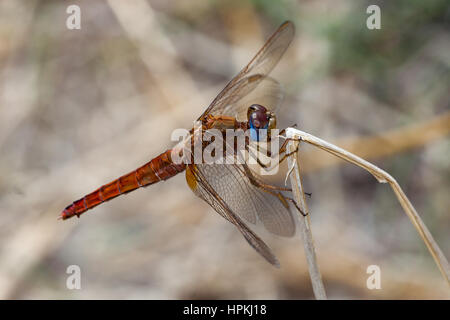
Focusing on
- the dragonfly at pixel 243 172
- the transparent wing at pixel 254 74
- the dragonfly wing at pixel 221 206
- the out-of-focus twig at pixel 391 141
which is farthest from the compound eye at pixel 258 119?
the out-of-focus twig at pixel 391 141

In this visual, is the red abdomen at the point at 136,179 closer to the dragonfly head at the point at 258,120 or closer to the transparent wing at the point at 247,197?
the transparent wing at the point at 247,197

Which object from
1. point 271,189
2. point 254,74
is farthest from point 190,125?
point 271,189

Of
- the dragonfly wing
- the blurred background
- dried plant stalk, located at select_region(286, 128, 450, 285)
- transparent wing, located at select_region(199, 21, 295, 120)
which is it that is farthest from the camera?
the blurred background

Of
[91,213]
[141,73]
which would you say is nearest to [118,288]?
[91,213]

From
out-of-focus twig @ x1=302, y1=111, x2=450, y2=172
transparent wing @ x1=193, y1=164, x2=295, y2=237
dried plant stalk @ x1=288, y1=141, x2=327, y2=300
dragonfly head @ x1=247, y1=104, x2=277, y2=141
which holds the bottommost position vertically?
dried plant stalk @ x1=288, y1=141, x2=327, y2=300

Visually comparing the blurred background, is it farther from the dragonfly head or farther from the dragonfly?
the dragonfly head

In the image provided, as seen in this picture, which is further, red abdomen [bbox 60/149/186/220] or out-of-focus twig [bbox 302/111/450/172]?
out-of-focus twig [bbox 302/111/450/172]

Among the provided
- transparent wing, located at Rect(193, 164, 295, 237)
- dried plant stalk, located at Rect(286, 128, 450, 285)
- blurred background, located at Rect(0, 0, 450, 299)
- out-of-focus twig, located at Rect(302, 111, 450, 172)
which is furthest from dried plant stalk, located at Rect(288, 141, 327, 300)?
out-of-focus twig, located at Rect(302, 111, 450, 172)
